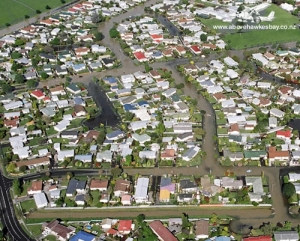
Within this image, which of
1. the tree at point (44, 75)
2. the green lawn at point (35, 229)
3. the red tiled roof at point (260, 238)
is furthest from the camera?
the tree at point (44, 75)

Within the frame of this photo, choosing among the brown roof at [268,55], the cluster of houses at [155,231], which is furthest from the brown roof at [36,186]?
the brown roof at [268,55]

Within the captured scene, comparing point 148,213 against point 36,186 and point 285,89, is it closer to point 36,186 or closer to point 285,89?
point 36,186

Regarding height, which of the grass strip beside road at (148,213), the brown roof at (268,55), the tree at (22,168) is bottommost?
the grass strip beside road at (148,213)

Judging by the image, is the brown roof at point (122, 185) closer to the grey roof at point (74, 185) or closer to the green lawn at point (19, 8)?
the grey roof at point (74, 185)

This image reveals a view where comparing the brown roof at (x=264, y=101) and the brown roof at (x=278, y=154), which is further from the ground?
the brown roof at (x=264, y=101)

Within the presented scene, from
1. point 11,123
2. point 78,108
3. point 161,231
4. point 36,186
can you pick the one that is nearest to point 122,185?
point 161,231

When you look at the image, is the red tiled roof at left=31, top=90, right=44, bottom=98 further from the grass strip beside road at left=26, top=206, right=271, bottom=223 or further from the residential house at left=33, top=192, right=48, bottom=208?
the grass strip beside road at left=26, top=206, right=271, bottom=223

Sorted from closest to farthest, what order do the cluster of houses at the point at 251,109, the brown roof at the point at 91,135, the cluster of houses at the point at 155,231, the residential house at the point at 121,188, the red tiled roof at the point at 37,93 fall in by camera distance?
the cluster of houses at the point at 155,231, the residential house at the point at 121,188, the cluster of houses at the point at 251,109, the brown roof at the point at 91,135, the red tiled roof at the point at 37,93

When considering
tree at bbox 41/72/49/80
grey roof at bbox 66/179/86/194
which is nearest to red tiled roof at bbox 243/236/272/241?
grey roof at bbox 66/179/86/194
